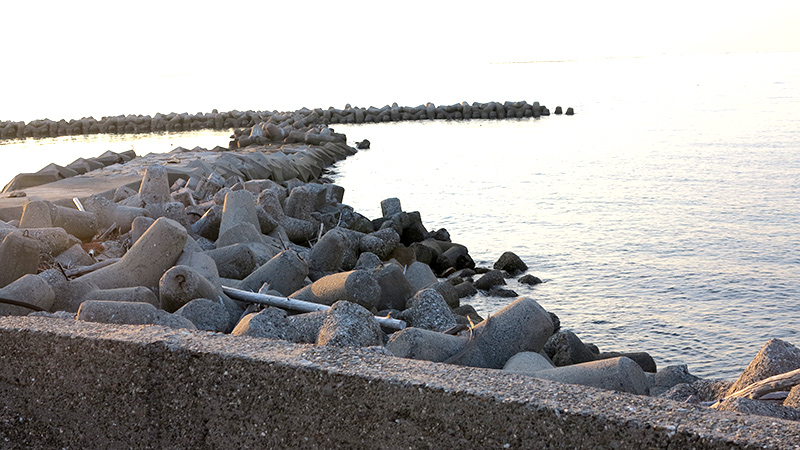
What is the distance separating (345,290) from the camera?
5.48m

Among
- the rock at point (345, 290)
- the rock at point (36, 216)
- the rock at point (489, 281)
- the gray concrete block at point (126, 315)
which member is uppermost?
the rock at point (36, 216)

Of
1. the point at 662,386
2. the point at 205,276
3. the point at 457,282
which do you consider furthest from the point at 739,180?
the point at 205,276

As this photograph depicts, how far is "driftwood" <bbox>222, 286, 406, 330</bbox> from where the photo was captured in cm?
491

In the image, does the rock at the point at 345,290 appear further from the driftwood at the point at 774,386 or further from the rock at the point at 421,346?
the driftwood at the point at 774,386

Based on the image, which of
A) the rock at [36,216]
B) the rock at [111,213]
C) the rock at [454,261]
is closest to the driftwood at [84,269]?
the rock at [36,216]

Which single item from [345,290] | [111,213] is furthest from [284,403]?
[111,213]

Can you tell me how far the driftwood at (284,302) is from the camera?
4.91 m

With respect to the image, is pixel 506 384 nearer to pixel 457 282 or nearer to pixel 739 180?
pixel 457 282

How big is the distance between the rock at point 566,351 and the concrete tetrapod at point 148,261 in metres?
2.95

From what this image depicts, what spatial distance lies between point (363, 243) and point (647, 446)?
7.34m

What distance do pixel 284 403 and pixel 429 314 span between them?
313 centimetres

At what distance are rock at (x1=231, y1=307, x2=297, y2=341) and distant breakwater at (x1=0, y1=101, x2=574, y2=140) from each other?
2460 cm

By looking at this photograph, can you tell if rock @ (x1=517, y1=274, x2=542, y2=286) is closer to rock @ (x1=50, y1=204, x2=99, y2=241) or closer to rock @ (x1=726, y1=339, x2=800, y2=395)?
rock @ (x1=50, y1=204, x2=99, y2=241)

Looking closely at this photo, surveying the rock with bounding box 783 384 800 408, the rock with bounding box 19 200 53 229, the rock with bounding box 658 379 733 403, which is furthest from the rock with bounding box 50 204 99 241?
the rock with bounding box 783 384 800 408
